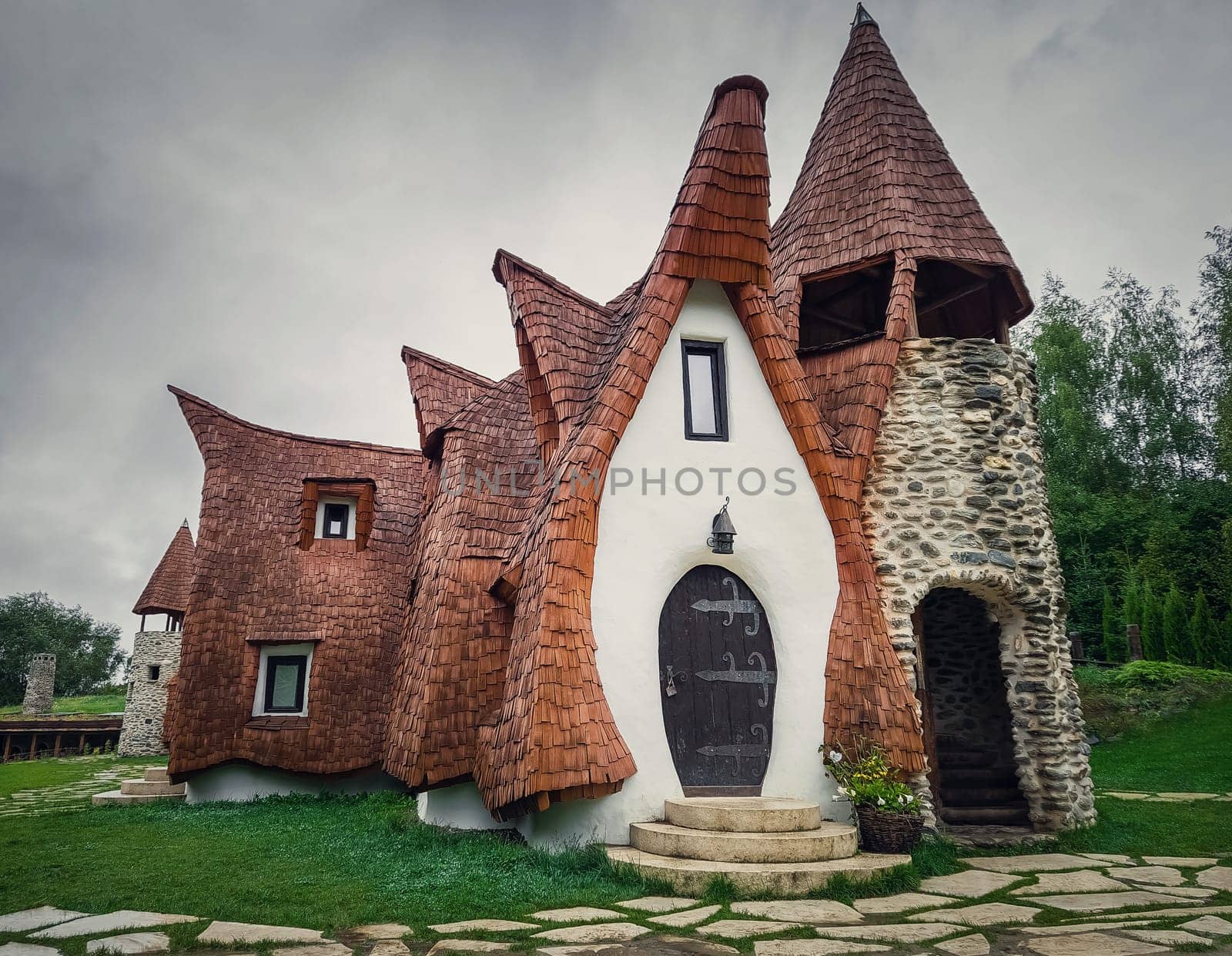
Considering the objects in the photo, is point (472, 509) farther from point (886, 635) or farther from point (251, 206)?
point (251, 206)

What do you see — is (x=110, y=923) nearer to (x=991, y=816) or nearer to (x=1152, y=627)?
(x=991, y=816)

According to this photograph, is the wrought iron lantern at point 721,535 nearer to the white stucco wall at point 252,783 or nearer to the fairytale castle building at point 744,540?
the fairytale castle building at point 744,540

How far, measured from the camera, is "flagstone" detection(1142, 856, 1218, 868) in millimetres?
6055

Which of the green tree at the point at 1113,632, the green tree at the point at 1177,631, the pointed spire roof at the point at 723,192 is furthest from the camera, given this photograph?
the green tree at the point at 1113,632

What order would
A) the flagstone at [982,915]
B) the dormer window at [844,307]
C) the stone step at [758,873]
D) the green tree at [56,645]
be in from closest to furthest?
the flagstone at [982,915] → the stone step at [758,873] → the dormer window at [844,307] → the green tree at [56,645]

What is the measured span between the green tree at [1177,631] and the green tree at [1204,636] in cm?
17

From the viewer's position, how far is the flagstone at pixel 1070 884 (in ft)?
17.4

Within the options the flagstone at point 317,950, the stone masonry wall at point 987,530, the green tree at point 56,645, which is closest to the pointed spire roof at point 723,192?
the stone masonry wall at point 987,530

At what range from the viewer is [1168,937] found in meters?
3.96

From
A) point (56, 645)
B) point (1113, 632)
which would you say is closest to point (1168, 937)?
point (1113, 632)

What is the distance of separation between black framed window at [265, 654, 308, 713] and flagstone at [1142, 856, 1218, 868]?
10.7 m

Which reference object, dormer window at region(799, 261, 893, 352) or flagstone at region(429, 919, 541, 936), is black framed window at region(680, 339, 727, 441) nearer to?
dormer window at region(799, 261, 893, 352)

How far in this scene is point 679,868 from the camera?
520 cm

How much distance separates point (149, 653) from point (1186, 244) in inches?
1477
